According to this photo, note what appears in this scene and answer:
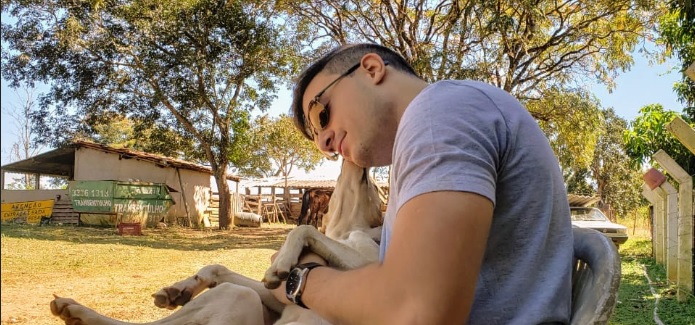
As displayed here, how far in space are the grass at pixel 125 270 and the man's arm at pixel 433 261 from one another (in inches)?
125

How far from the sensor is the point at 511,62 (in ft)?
50.8

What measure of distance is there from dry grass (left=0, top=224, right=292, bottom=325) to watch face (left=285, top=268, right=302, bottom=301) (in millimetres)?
3089

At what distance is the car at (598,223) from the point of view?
49.5 feet

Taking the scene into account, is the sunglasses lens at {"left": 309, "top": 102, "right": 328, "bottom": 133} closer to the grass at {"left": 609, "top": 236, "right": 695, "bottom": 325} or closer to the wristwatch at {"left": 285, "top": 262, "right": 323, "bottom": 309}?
the wristwatch at {"left": 285, "top": 262, "right": 323, "bottom": 309}

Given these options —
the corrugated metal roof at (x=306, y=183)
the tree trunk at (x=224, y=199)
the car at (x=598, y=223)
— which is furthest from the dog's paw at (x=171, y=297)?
the corrugated metal roof at (x=306, y=183)

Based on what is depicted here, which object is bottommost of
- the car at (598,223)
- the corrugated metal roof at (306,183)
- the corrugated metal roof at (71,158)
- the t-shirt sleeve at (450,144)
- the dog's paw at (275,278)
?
the car at (598,223)

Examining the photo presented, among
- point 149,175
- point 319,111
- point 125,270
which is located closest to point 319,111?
point 319,111

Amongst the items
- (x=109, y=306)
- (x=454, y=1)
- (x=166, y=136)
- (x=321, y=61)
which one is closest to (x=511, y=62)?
(x=454, y=1)

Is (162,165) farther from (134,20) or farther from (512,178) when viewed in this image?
(512,178)

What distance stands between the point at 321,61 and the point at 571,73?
17144mm

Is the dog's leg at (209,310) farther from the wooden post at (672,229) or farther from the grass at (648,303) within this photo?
the wooden post at (672,229)

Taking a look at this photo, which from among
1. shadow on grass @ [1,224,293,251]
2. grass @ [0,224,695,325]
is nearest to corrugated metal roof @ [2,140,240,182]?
shadow on grass @ [1,224,293,251]

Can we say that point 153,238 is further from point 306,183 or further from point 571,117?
point 306,183

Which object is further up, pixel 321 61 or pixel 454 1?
pixel 454 1
